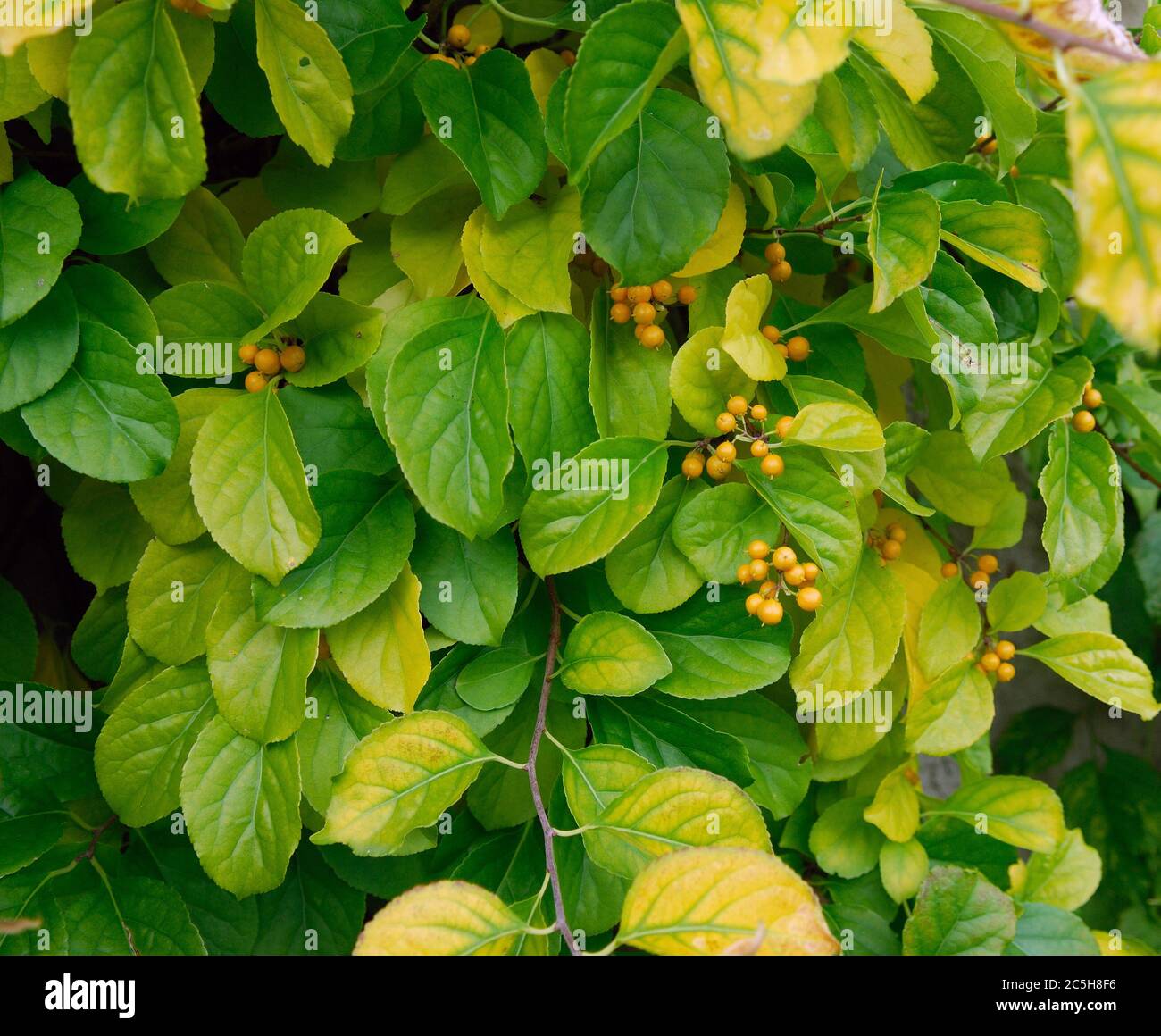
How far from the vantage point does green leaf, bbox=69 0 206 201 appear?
0.51 meters

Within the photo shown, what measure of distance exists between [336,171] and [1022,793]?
0.79 meters

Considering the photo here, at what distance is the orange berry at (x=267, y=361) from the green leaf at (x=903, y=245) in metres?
0.42

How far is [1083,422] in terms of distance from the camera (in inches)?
30.6

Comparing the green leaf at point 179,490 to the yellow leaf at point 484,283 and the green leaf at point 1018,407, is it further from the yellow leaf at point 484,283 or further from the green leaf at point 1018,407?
the green leaf at point 1018,407

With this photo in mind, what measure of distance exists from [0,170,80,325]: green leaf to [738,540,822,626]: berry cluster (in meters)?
0.50

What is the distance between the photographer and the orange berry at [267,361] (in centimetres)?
67

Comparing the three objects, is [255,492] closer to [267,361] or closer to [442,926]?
[267,361]

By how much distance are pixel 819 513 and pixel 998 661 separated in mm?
293

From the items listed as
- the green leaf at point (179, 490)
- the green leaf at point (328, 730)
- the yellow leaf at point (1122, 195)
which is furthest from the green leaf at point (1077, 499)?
the green leaf at point (179, 490)

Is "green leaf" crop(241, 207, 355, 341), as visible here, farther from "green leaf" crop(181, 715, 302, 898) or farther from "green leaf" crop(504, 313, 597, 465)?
"green leaf" crop(181, 715, 302, 898)

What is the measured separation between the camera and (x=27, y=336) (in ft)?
2.05

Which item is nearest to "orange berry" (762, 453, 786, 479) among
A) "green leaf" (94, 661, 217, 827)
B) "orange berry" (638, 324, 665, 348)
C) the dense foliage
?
the dense foliage

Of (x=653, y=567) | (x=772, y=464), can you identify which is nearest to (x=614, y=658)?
(x=653, y=567)
